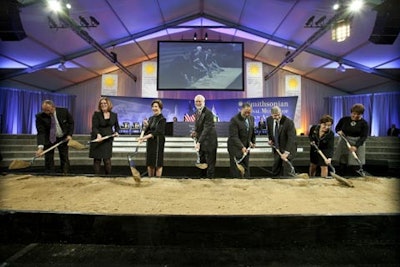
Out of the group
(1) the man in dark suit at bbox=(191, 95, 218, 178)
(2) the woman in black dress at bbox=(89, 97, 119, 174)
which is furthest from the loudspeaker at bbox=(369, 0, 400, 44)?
(2) the woman in black dress at bbox=(89, 97, 119, 174)

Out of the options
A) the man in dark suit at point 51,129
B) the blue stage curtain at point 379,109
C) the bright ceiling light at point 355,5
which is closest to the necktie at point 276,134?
the man in dark suit at point 51,129

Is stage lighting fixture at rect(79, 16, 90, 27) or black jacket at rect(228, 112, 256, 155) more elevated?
stage lighting fixture at rect(79, 16, 90, 27)

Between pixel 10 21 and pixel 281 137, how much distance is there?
5.83m

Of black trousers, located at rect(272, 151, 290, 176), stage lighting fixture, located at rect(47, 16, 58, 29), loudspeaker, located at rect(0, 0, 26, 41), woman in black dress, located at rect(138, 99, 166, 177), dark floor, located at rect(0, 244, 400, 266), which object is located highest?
stage lighting fixture, located at rect(47, 16, 58, 29)

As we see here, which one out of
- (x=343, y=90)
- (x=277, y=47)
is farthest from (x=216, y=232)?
(x=343, y=90)

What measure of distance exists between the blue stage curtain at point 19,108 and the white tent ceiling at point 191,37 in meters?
0.59

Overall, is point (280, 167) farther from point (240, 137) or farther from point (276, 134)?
point (240, 137)

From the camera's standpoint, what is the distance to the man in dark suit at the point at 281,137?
342 cm

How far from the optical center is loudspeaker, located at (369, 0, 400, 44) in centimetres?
528

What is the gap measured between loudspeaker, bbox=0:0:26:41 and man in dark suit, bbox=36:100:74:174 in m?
3.10

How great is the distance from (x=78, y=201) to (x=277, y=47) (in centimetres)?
1190

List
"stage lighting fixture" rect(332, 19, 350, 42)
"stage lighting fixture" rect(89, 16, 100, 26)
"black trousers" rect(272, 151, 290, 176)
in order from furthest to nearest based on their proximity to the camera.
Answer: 1. "stage lighting fixture" rect(89, 16, 100, 26)
2. "stage lighting fixture" rect(332, 19, 350, 42)
3. "black trousers" rect(272, 151, 290, 176)

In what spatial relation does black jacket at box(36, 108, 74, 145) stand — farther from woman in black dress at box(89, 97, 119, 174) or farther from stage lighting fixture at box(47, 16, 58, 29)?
stage lighting fixture at box(47, 16, 58, 29)

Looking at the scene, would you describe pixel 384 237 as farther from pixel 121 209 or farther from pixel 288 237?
pixel 121 209
